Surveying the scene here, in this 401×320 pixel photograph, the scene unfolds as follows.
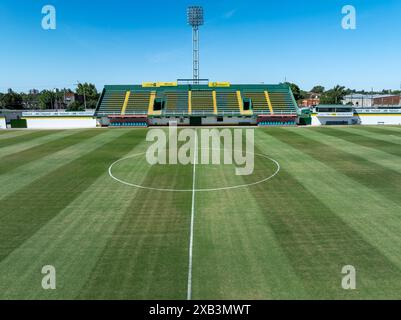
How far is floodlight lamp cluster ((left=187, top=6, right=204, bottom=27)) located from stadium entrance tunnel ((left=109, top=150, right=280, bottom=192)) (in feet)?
195

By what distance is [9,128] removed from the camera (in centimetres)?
6038

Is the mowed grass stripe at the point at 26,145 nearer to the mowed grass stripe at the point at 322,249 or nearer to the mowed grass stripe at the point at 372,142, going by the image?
the mowed grass stripe at the point at 322,249

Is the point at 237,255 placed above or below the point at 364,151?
below

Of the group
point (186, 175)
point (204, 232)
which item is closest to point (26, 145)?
point (186, 175)

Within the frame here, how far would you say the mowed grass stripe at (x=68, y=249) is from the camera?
408 inches

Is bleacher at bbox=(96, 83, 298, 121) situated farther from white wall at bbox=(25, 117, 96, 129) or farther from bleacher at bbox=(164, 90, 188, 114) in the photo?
white wall at bbox=(25, 117, 96, 129)

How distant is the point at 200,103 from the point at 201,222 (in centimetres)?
5449

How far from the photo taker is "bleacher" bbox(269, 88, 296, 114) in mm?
66250

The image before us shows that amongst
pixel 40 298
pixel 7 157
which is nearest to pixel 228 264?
pixel 40 298

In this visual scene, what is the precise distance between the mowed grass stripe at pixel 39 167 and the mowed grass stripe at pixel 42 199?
2.31 ft

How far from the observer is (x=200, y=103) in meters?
67.7

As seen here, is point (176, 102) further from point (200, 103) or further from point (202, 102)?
point (202, 102)

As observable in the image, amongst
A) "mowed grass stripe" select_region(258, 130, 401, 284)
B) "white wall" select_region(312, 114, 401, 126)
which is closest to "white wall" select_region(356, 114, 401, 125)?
"white wall" select_region(312, 114, 401, 126)
